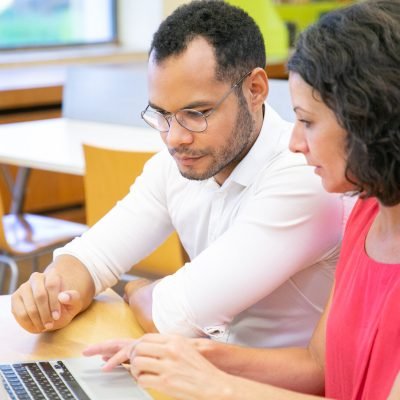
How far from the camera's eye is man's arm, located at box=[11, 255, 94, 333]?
5.58 feet

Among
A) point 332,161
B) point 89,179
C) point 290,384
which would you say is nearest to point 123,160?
point 89,179

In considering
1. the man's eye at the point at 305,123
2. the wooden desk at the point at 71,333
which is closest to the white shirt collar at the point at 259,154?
the wooden desk at the point at 71,333

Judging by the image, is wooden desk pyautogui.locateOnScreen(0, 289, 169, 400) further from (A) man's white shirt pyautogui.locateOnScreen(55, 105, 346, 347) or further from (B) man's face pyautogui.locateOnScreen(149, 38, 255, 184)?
(B) man's face pyautogui.locateOnScreen(149, 38, 255, 184)

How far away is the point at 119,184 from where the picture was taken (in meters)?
2.92

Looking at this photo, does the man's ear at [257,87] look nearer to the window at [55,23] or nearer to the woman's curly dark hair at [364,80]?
the woman's curly dark hair at [364,80]

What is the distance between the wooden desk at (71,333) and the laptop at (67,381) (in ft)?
0.20

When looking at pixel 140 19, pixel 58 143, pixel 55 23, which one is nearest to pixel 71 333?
pixel 58 143

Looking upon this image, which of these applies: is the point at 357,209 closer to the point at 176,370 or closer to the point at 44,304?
the point at 176,370

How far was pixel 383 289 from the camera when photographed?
1.35 metres

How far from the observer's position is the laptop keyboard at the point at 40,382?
1.38 metres

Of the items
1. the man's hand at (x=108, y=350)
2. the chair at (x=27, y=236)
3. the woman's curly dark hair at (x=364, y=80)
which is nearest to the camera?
the woman's curly dark hair at (x=364, y=80)

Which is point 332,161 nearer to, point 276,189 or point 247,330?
point 276,189

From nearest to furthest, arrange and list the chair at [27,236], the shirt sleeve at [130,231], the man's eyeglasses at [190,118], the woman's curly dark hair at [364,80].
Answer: the woman's curly dark hair at [364,80]
the man's eyeglasses at [190,118]
the shirt sleeve at [130,231]
the chair at [27,236]

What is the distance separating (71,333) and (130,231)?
1.09ft
